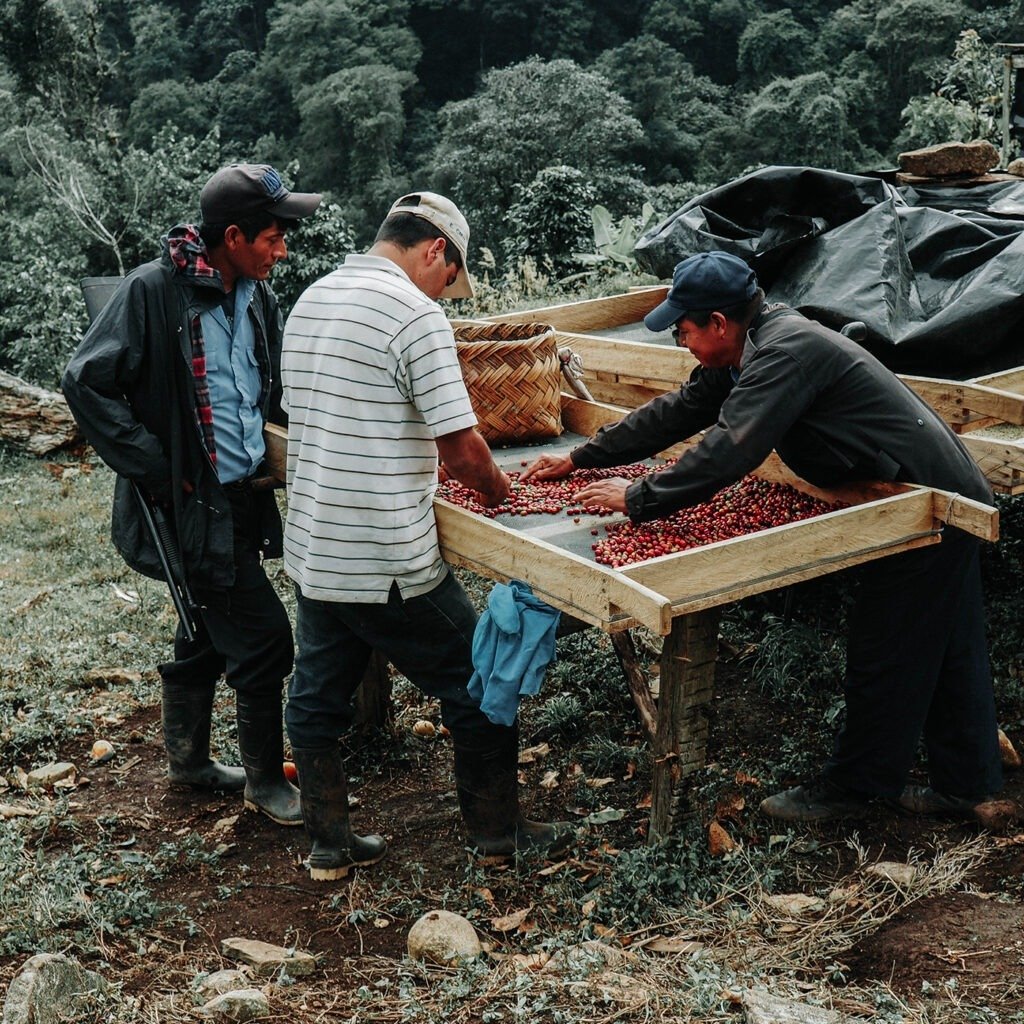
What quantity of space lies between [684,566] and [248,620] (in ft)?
5.38

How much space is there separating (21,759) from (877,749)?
10.7ft

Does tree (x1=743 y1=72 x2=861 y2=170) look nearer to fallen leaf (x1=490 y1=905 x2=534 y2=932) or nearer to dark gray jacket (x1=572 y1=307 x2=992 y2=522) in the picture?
dark gray jacket (x1=572 y1=307 x2=992 y2=522)

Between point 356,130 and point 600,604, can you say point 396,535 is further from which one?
point 356,130

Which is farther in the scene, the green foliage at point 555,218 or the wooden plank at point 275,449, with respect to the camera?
the green foliage at point 555,218

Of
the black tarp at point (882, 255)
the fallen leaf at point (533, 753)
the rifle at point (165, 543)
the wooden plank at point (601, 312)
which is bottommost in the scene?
the fallen leaf at point (533, 753)

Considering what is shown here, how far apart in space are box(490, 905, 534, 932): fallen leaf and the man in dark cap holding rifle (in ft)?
3.32

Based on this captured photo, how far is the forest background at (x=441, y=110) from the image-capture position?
21.7m

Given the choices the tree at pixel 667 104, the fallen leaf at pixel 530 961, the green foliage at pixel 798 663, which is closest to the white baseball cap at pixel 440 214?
the fallen leaf at pixel 530 961

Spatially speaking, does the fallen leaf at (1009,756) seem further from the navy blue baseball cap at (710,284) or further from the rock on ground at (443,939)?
the rock on ground at (443,939)

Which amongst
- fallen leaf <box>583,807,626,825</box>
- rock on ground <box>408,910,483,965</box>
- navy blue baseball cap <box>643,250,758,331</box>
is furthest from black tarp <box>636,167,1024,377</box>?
rock on ground <box>408,910,483,965</box>

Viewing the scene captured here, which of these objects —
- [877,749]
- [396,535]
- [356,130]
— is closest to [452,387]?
[396,535]

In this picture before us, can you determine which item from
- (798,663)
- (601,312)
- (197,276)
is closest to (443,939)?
(197,276)

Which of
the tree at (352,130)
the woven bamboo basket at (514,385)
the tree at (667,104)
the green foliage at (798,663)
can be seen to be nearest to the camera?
the woven bamboo basket at (514,385)

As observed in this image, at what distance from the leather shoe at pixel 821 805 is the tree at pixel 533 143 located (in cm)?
2946
